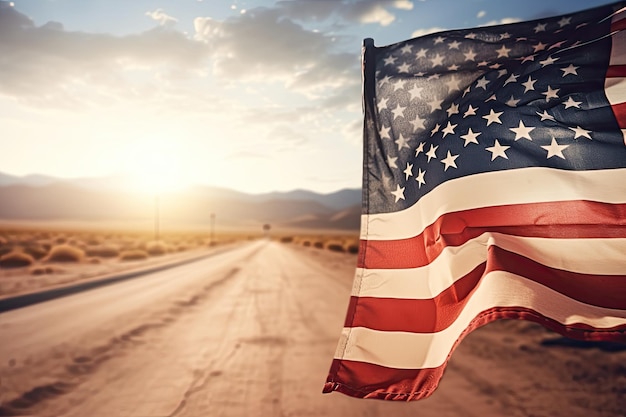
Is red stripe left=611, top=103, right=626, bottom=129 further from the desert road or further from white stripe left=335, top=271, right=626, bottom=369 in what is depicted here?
the desert road

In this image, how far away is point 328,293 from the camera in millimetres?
13367

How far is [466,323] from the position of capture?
9.59 feet

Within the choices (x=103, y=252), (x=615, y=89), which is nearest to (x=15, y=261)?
(x=103, y=252)

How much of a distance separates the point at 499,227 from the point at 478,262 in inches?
11.9

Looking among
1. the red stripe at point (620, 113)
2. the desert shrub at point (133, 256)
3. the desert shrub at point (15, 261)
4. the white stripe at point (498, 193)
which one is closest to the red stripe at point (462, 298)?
the white stripe at point (498, 193)

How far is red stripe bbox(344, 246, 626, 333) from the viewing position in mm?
2807

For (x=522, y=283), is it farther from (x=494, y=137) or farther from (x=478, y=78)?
(x=478, y=78)

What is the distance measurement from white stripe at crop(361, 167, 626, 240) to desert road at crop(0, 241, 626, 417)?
2.51 metres

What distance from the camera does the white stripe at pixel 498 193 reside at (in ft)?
9.52

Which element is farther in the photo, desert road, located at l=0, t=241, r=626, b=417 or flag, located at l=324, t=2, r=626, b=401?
desert road, located at l=0, t=241, r=626, b=417

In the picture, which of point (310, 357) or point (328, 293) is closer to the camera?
point (310, 357)

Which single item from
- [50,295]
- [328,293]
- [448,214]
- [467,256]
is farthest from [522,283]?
[50,295]

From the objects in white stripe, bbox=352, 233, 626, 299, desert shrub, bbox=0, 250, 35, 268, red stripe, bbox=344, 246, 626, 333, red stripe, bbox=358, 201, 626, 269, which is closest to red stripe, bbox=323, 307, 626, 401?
red stripe, bbox=344, 246, 626, 333

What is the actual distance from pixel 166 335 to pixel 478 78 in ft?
23.1
